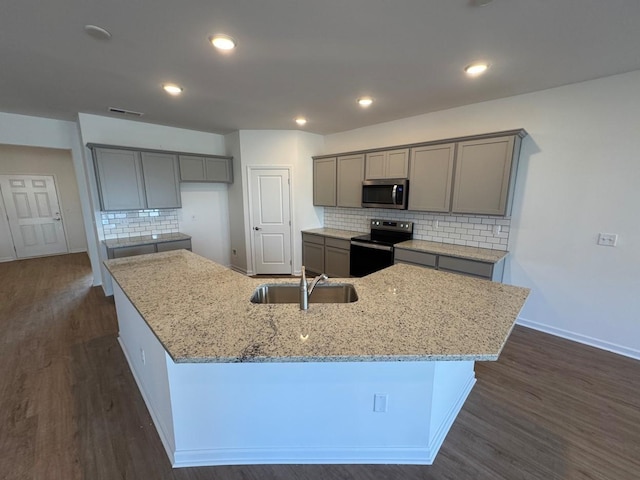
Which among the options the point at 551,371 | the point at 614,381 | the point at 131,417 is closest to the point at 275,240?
the point at 131,417

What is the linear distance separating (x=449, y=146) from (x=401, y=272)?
1859mm

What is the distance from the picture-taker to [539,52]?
2014 millimetres

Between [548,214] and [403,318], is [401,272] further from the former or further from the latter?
[548,214]

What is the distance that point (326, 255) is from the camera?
4.63 meters

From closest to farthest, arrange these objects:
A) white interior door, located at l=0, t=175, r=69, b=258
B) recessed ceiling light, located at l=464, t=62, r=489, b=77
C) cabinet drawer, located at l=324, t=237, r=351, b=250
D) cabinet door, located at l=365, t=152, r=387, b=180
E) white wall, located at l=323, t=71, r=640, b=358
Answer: recessed ceiling light, located at l=464, t=62, r=489, b=77 < white wall, located at l=323, t=71, r=640, b=358 < cabinet door, located at l=365, t=152, r=387, b=180 < cabinet drawer, located at l=324, t=237, r=351, b=250 < white interior door, located at l=0, t=175, r=69, b=258

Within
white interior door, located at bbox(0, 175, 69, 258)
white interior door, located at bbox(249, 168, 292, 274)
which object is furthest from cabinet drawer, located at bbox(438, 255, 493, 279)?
white interior door, located at bbox(0, 175, 69, 258)

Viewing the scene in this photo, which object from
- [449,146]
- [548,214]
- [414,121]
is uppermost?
[414,121]

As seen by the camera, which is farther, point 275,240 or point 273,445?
point 275,240

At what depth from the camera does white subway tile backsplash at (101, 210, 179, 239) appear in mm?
3910

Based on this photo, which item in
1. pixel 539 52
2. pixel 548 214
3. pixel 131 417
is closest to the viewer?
pixel 131 417

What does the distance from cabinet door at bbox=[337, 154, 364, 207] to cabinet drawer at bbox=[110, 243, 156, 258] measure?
297cm

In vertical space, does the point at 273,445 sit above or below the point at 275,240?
below

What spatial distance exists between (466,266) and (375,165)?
1.89 meters

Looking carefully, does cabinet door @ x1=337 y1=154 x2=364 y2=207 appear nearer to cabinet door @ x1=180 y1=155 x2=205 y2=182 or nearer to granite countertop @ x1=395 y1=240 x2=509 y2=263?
granite countertop @ x1=395 y1=240 x2=509 y2=263
